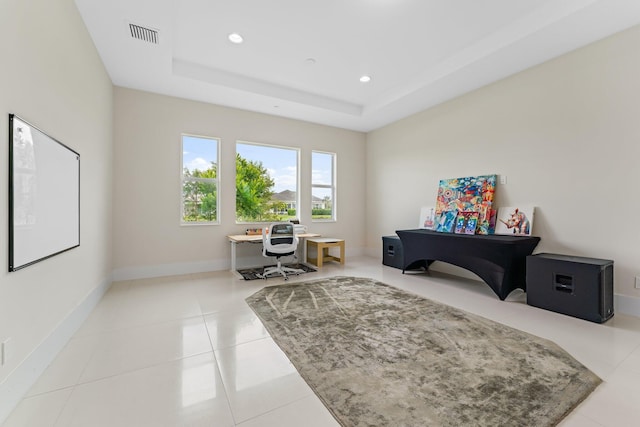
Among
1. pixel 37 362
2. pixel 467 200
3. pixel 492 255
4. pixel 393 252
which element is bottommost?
pixel 37 362

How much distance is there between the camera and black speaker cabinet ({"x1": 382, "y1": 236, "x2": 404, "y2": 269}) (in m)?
5.48

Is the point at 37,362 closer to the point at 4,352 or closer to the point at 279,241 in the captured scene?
the point at 4,352

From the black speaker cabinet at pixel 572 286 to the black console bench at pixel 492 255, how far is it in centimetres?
22

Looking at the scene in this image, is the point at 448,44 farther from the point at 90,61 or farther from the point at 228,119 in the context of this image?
the point at 90,61

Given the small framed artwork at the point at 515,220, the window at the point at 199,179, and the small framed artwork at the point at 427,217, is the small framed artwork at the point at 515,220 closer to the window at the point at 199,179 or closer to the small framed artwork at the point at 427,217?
the small framed artwork at the point at 427,217

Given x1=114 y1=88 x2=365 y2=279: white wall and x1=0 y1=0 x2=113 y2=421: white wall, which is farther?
x1=114 y1=88 x2=365 y2=279: white wall

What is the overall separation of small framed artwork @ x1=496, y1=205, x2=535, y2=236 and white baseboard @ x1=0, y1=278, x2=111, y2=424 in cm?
527

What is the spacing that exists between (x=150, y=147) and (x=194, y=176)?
84cm

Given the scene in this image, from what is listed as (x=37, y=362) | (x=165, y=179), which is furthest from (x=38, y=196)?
(x=165, y=179)

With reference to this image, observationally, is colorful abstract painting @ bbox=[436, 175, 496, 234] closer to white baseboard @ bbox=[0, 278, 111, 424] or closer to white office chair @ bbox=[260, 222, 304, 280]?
white office chair @ bbox=[260, 222, 304, 280]

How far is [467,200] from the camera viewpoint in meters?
4.55

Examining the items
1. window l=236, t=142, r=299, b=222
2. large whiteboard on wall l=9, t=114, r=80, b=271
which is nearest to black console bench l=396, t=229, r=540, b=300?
window l=236, t=142, r=299, b=222

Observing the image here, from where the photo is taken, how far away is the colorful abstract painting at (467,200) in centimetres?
428

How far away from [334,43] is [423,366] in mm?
3819
